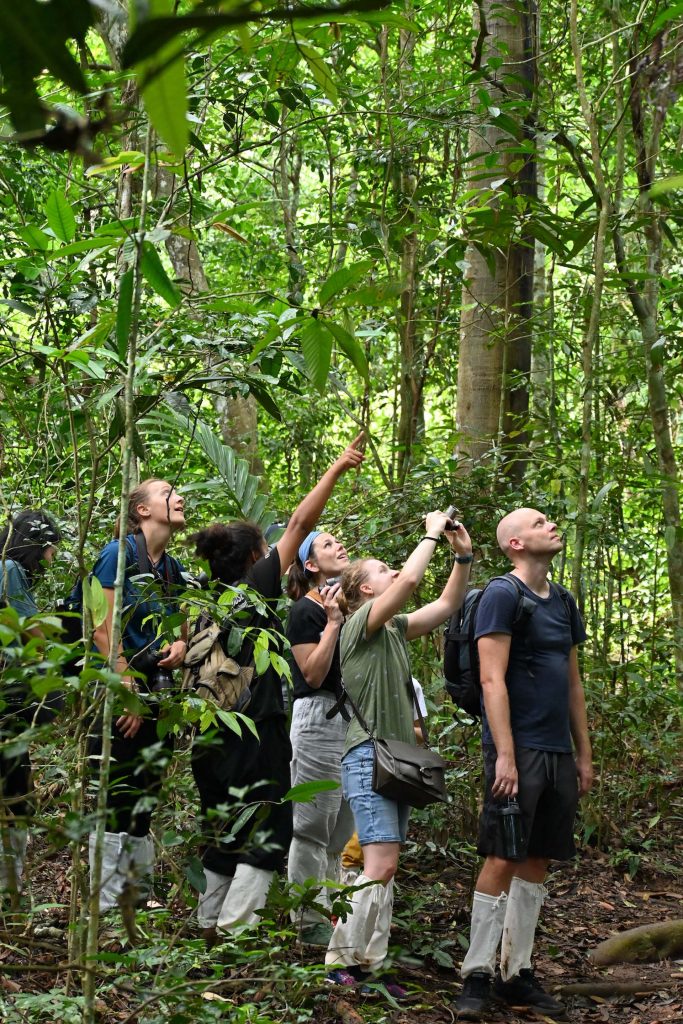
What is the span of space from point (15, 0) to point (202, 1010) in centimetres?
224

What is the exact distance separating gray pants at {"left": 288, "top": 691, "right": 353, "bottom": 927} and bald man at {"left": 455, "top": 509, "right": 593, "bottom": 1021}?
2.41ft

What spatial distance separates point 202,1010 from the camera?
233 cm

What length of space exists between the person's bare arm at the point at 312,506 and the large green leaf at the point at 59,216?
6.73 ft

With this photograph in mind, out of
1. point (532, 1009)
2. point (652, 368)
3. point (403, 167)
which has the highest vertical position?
point (403, 167)

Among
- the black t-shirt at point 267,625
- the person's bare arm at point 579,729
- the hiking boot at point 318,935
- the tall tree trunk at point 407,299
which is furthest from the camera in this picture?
the tall tree trunk at point 407,299

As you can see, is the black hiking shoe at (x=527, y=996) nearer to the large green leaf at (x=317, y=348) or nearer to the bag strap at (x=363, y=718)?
the bag strap at (x=363, y=718)

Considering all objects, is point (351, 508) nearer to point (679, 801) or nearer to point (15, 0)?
point (679, 801)

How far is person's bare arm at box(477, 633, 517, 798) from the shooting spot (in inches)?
162

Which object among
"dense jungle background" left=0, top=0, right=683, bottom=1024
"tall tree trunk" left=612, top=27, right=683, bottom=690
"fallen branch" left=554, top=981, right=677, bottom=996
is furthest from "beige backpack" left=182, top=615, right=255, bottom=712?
"tall tree trunk" left=612, top=27, right=683, bottom=690

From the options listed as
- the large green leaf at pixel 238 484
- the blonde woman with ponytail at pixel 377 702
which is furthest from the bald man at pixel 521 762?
the large green leaf at pixel 238 484

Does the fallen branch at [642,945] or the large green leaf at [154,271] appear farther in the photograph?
the fallen branch at [642,945]

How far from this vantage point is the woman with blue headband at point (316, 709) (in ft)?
15.1

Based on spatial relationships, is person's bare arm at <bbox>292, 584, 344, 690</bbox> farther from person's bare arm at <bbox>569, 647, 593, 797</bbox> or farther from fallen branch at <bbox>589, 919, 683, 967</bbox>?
fallen branch at <bbox>589, 919, 683, 967</bbox>

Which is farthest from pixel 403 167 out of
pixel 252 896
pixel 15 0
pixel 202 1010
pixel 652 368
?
pixel 15 0
